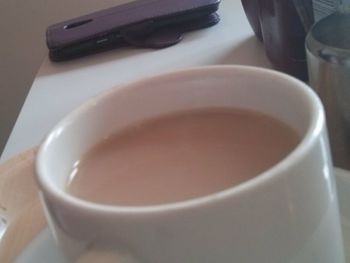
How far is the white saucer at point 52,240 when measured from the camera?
0.85 feet

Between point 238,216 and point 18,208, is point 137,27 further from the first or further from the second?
point 238,216

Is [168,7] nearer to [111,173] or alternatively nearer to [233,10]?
[233,10]

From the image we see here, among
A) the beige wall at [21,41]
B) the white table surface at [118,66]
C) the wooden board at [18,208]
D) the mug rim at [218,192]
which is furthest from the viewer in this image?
the beige wall at [21,41]

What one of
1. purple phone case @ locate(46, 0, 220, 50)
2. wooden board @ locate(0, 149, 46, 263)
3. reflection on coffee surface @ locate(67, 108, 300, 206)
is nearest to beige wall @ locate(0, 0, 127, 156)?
purple phone case @ locate(46, 0, 220, 50)

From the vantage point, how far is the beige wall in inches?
35.7

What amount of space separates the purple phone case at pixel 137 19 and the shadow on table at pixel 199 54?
0.05ft

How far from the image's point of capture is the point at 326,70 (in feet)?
1.09

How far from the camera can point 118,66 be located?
1.84 ft

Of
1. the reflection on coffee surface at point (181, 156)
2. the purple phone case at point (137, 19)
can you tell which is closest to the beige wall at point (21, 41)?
the purple phone case at point (137, 19)

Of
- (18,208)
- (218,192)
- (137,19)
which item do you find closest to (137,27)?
(137,19)

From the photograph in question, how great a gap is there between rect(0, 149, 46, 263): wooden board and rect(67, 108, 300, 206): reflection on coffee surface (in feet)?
0.19

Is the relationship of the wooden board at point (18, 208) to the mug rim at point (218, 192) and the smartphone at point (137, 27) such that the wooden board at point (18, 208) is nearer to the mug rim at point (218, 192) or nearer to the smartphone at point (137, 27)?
the mug rim at point (218, 192)

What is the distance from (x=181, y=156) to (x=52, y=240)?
71 mm

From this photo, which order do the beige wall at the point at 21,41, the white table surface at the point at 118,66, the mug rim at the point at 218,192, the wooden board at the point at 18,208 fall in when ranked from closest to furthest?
1. the mug rim at the point at 218,192
2. the wooden board at the point at 18,208
3. the white table surface at the point at 118,66
4. the beige wall at the point at 21,41
